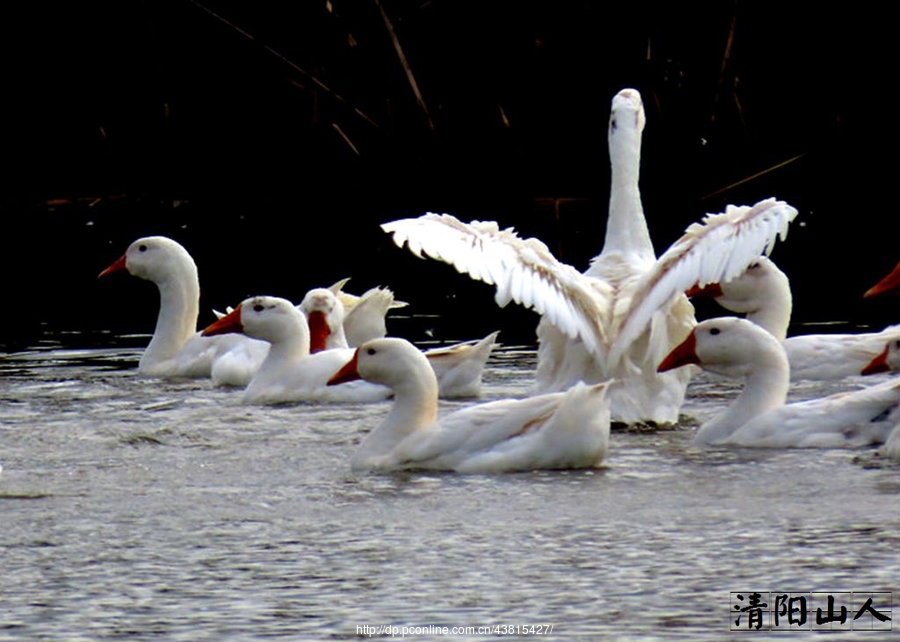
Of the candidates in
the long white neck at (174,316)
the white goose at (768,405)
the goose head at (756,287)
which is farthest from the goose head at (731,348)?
the long white neck at (174,316)

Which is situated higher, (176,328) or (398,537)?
(176,328)

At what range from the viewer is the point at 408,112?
86.0ft

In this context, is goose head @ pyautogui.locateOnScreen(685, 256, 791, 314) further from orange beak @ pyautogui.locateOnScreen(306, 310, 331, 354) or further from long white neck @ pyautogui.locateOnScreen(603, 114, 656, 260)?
orange beak @ pyautogui.locateOnScreen(306, 310, 331, 354)

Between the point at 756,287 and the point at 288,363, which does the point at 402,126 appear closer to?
the point at 756,287

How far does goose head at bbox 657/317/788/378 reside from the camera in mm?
10133

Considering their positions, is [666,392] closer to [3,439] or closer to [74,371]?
[3,439]

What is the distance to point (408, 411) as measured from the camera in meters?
9.46

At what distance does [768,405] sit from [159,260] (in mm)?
6080

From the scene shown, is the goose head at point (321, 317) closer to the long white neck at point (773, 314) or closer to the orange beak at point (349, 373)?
the long white neck at point (773, 314)

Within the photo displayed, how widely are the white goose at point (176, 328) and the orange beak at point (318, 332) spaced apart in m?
0.38

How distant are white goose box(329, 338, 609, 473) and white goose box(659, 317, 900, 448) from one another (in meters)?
1.05

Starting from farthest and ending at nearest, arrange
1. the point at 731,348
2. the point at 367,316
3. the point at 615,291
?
1. the point at 367,316
2. the point at 615,291
3. the point at 731,348

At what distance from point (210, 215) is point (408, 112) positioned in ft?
8.79

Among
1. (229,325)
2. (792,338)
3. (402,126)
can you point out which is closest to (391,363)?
(229,325)
